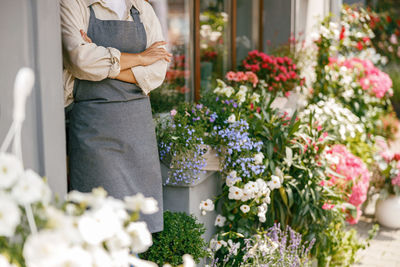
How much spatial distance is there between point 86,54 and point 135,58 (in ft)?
1.03

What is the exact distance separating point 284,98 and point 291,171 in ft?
4.83

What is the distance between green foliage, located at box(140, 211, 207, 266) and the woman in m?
0.36

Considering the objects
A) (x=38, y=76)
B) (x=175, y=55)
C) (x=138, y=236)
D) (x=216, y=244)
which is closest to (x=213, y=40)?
(x=175, y=55)

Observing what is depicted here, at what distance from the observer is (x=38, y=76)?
1.92 metres

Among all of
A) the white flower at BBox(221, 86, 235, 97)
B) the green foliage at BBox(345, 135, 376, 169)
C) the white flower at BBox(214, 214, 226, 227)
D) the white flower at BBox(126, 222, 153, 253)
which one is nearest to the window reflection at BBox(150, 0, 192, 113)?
the white flower at BBox(221, 86, 235, 97)

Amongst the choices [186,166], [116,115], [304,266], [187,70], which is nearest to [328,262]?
[304,266]

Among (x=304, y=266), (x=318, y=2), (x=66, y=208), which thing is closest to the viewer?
(x=66, y=208)

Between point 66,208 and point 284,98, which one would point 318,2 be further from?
point 66,208

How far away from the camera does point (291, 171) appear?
3.76m

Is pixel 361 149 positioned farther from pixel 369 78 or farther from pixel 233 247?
pixel 233 247

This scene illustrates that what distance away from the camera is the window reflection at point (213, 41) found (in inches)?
175

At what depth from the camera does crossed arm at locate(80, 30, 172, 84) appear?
2443mm

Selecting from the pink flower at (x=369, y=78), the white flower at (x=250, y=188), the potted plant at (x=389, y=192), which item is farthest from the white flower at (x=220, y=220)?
the pink flower at (x=369, y=78)

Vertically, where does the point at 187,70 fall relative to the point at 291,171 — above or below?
above
